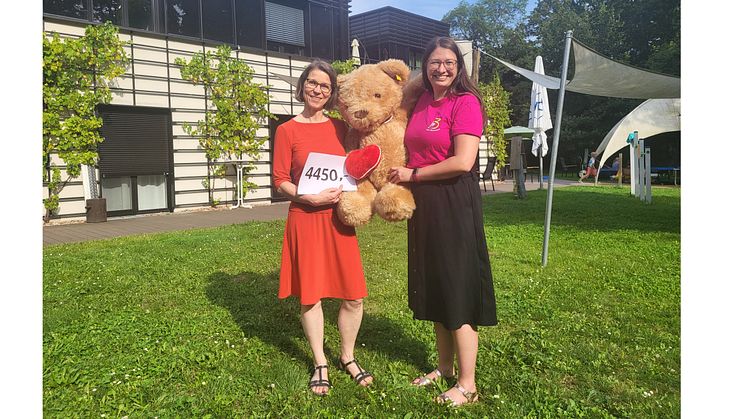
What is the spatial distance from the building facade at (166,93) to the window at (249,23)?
0.02 m

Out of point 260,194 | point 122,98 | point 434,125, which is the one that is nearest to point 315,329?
point 434,125

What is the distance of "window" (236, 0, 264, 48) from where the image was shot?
11773 millimetres

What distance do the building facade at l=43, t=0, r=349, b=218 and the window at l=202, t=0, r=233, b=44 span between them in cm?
2

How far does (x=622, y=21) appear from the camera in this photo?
912 inches

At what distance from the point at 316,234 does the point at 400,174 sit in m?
0.56

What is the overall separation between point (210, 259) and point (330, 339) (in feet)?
9.68

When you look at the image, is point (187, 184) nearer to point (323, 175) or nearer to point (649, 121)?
point (323, 175)

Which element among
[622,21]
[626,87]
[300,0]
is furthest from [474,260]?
[622,21]

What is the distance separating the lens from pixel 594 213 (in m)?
9.62

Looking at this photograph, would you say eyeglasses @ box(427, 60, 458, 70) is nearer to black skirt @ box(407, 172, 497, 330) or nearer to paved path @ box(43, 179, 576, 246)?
black skirt @ box(407, 172, 497, 330)

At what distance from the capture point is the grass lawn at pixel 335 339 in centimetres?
257
